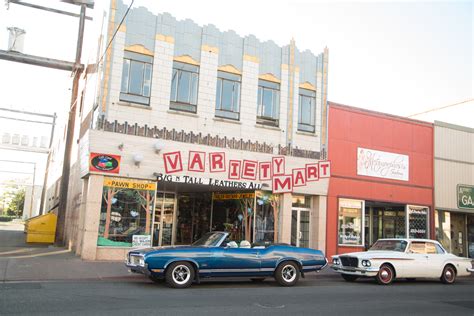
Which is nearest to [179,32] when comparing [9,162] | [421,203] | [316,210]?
[316,210]

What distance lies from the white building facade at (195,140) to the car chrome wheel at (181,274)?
583 centimetres

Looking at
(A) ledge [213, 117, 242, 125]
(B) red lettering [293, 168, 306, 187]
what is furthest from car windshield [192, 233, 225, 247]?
(B) red lettering [293, 168, 306, 187]

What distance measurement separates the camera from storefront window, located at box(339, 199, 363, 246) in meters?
21.0

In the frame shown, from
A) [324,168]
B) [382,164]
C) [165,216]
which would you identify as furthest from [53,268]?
[382,164]

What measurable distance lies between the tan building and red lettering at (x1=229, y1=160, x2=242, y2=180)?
11171 mm

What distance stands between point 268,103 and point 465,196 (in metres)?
12.3

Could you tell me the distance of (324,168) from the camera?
20281 mm

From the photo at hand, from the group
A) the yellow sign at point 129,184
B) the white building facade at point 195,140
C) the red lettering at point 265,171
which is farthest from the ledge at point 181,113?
the red lettering at point 265,171

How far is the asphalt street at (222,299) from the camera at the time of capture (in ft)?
26.8

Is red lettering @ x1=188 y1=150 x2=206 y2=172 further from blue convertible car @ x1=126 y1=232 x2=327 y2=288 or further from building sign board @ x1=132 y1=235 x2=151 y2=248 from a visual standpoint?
blue convertible car @ x1=126 y1=232 x2=327 y2=288

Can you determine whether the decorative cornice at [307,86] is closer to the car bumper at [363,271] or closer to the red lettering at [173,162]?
the red lettering at [173,162]

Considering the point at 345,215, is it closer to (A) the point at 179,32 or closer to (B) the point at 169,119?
(B) the point at 169,119

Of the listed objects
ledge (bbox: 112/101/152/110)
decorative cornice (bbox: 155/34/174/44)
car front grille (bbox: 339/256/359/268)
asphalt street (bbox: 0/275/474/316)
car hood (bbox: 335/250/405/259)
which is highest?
decorative cornice (bbox: 155/34/174/44)

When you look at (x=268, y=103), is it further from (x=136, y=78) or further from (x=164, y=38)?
(x=136, y=78)
